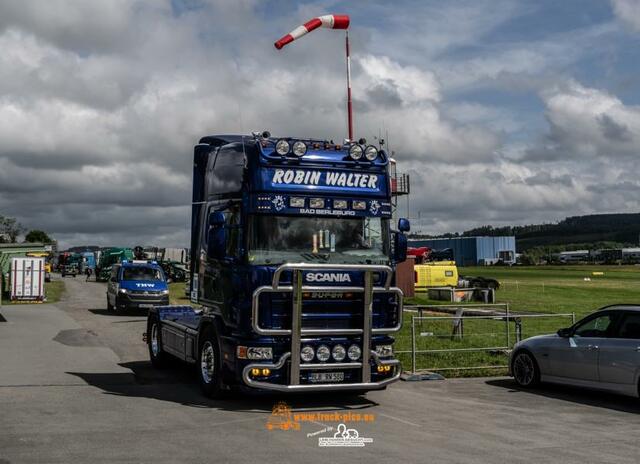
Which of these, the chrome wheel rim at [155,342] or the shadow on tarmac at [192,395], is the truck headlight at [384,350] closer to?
the shadow on tarmac at [192,395]

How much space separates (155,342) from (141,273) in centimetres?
1649

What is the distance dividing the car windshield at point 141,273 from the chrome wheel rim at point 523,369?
1988 cm

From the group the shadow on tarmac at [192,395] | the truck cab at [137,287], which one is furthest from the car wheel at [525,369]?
the truck cab at [137,287]

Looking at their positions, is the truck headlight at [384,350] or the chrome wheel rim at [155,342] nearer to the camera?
the truck headlight at [384,350]

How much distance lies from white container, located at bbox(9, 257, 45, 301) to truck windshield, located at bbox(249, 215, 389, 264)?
97.1 ft

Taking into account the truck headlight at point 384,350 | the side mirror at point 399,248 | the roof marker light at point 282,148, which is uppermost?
the roof marker light at point 282,148

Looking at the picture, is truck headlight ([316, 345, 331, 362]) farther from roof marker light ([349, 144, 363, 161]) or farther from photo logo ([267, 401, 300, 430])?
roof marker light ([349, 144, 363, 161])

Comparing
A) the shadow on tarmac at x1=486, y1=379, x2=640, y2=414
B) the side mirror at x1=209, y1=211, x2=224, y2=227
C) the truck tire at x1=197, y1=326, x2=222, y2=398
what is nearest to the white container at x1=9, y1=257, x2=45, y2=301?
the truck tire at x1=197, y1=326, x2=222, y2=398

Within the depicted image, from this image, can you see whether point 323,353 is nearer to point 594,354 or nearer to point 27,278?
point 594,354

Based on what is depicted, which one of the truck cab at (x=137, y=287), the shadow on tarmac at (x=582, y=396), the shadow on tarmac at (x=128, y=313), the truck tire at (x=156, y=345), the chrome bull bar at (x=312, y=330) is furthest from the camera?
the shadow on tarmac at (x=128, y=313)

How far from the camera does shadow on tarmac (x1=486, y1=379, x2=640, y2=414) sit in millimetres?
11820

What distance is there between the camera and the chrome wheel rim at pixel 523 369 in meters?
13.4

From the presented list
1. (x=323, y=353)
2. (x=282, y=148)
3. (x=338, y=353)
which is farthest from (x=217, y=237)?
(x=338, y=353)

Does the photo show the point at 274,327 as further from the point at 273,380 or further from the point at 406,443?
the point at 406,443
